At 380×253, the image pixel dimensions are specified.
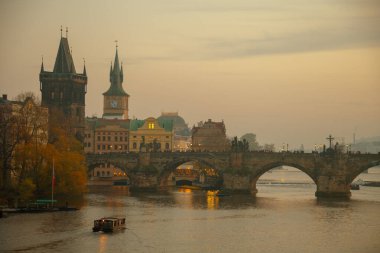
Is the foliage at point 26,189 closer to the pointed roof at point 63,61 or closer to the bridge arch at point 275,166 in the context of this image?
the bridge arch at point 275,166

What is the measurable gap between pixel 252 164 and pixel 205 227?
52.0 metres

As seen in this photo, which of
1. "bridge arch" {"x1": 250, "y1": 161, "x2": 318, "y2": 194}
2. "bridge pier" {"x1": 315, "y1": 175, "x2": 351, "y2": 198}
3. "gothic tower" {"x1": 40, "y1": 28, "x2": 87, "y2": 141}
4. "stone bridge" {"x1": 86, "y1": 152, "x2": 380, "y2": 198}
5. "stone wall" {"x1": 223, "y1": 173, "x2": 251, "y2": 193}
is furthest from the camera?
"gothic tower" {"x1": 40, "y1": 28, "x2": 87, "y2": 141}

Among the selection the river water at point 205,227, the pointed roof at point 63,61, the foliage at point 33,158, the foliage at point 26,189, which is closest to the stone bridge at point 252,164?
the river water at point 205,227

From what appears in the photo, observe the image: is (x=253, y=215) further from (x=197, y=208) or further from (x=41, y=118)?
(x=41, y=118)

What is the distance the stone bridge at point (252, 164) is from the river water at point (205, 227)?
18.8 ft

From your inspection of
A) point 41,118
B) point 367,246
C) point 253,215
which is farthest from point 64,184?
point 367,246

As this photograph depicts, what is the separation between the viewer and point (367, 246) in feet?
307

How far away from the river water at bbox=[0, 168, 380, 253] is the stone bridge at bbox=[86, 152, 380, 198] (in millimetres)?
5741

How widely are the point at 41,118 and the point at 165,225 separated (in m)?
36.1

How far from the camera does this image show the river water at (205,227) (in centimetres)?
9175

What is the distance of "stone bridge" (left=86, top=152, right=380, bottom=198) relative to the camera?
15038 centimetres

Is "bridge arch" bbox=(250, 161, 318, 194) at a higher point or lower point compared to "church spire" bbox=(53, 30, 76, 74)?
lower

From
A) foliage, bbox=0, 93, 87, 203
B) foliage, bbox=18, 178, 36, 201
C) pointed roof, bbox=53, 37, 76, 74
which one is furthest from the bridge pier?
pointed roof, bbox=53, 37, 76, 74

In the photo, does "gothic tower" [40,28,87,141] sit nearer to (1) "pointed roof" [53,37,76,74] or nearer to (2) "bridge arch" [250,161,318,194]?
(1) "pointed roof" [53,37,76,74]
